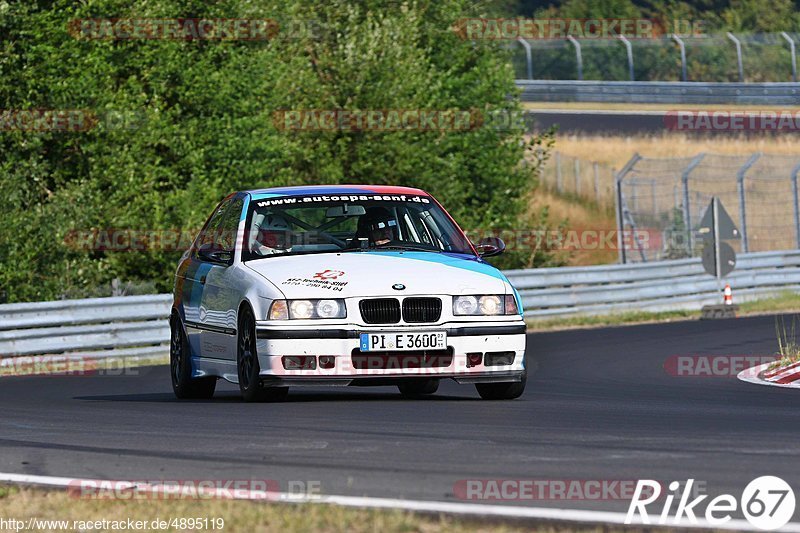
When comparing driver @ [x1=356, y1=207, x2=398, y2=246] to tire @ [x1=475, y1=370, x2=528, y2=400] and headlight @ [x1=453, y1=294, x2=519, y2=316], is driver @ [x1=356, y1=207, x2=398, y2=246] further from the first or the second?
tire @ [x1=475, y1=370, x2=528, y2=400]

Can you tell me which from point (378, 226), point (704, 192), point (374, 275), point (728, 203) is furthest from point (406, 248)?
point (704, 192)

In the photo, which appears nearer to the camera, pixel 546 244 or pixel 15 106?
pixel 15 106

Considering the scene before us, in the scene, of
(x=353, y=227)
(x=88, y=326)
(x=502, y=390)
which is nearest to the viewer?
(x=502, y=390)

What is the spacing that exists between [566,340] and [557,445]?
13.6 meters

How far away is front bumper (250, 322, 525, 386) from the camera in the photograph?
1086 centimetres

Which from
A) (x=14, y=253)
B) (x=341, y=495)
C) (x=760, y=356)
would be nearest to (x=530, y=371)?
(x=760, y=356)

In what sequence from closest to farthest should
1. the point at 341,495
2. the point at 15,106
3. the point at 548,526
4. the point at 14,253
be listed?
the point at 548,526 → the point at 341,495 → the point at 14,253 → the point at 15,106

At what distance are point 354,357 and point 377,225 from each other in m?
1.58

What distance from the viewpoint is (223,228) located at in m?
12.9

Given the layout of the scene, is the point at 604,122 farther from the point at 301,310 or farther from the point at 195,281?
the point at 301,310

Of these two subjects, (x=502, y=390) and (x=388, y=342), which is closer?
(x=388, y=342)

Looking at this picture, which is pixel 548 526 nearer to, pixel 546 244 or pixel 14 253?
pixel 14 253

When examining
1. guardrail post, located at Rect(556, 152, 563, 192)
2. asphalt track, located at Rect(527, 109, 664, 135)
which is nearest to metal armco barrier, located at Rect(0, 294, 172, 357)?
guardrail post, located at Rect(556, 152, 563, 192)

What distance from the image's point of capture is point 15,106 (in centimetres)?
2827
